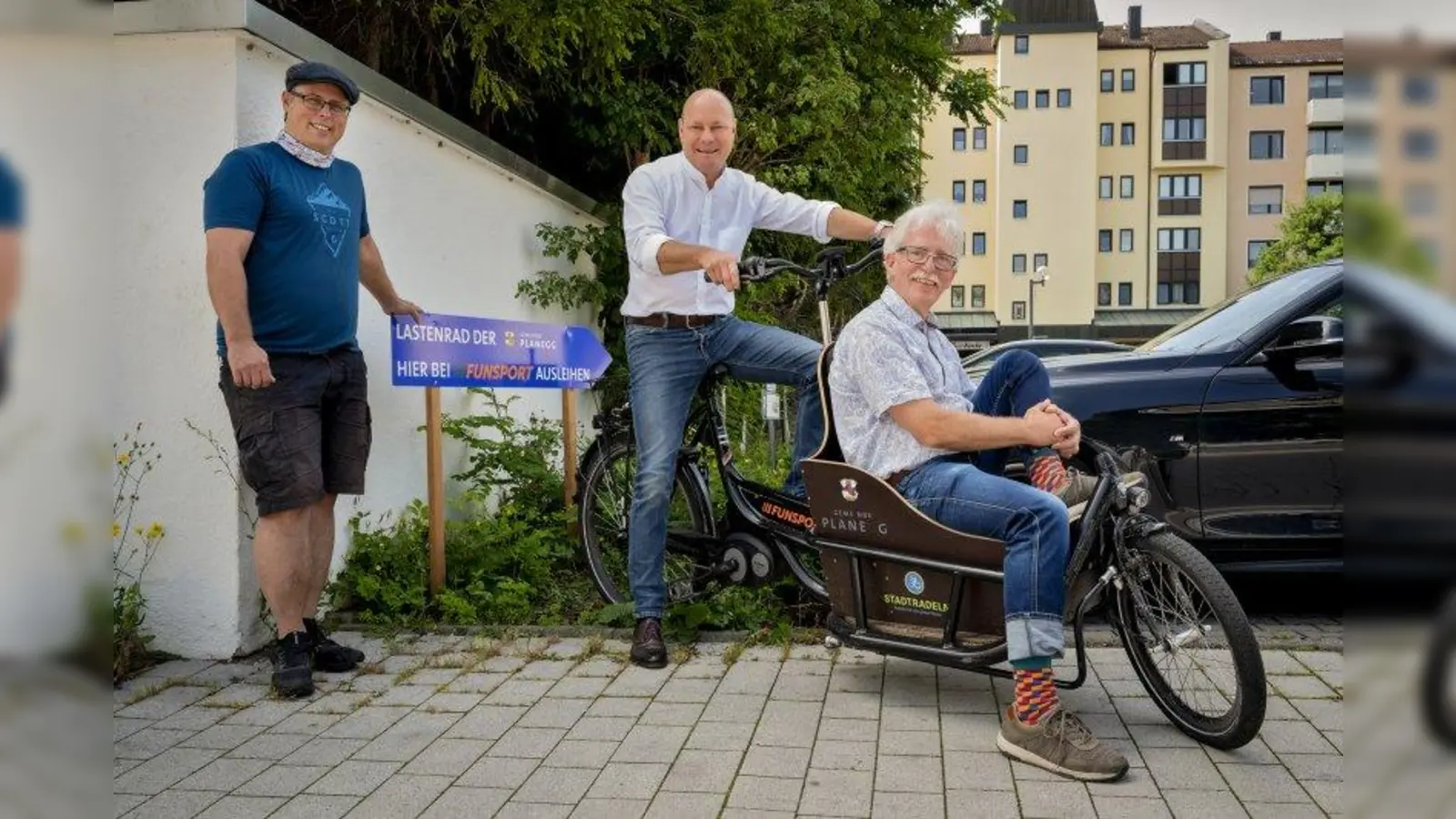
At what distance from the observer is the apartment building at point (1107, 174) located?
6500cm

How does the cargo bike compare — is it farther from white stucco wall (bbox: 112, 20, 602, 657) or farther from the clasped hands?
white stucco wall (bbox: 112, 20, 602, 657)

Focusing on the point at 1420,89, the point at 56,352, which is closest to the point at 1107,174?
the point at 1420,89

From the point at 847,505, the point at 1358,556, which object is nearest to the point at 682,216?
the point at 847,505

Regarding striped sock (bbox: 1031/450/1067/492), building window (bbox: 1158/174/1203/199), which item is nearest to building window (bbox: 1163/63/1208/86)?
building window (bbox: 1158/174/1203/199)

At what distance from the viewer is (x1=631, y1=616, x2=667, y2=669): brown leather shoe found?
4.71 metres

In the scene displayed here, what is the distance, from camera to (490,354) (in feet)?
19.9

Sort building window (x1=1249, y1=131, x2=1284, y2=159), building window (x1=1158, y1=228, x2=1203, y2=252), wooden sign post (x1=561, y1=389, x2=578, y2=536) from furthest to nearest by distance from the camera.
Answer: building window (x1=1158, y1=228, x2=1203, y2=252)
building window (x1=1249, y1=131, x2=1284, y2=159)
wooden sign post (x1=561, y1=389, x2=578, y2=536)

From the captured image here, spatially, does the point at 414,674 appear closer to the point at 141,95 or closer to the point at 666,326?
the point at 666,326

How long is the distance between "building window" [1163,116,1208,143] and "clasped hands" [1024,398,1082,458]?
67.2 metres

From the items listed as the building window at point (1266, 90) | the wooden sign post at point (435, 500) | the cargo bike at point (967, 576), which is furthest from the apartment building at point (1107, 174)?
the cargo bike at point (967, 576)

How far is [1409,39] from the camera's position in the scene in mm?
592

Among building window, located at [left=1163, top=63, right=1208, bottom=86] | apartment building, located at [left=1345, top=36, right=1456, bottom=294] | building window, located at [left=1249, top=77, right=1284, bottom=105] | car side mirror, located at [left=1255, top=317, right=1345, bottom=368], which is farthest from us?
building window, located at [left=1163, top=63, right=1208, bottom=86]

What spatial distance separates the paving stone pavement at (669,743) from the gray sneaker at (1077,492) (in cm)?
72

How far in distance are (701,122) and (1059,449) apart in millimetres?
1960
